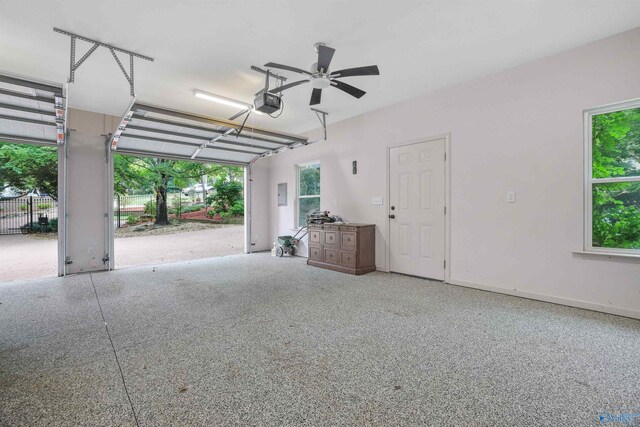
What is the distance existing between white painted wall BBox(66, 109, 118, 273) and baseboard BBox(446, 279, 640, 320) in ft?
19.7

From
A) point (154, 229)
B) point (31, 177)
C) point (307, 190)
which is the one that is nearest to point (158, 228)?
point (154, 229)

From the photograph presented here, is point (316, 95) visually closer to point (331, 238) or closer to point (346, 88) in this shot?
point (346, 88)

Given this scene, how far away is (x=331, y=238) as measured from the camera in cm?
529

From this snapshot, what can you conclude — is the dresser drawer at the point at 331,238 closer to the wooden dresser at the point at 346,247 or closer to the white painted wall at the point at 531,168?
the wooden dresser at the point at 346,247

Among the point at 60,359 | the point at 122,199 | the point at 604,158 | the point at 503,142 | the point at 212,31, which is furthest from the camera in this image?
the point at 122,199

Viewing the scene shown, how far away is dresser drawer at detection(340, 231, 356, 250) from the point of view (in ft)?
16.1

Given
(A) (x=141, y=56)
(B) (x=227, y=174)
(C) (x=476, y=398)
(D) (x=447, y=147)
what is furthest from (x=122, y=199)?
(C) (x=476, y=398)

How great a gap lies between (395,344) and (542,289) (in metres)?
2.32

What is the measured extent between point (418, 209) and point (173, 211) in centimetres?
1264

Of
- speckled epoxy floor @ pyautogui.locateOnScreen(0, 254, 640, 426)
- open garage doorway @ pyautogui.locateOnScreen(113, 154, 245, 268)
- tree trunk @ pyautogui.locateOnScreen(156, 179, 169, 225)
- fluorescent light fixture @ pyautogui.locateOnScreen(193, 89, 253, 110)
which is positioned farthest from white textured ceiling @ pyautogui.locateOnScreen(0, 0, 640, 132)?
tree trunk @ pyautogui.locateOnScreen(156, 179, 169, 225)

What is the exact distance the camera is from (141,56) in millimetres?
3312

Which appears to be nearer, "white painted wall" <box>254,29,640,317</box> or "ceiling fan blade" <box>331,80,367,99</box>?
"white painted wall" <box>254,29,640,317</box>

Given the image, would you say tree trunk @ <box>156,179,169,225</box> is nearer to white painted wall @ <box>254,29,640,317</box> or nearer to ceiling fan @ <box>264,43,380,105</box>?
white painted wall @ <box>254,29,640,317</box>

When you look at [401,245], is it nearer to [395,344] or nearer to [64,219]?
[395,344]
